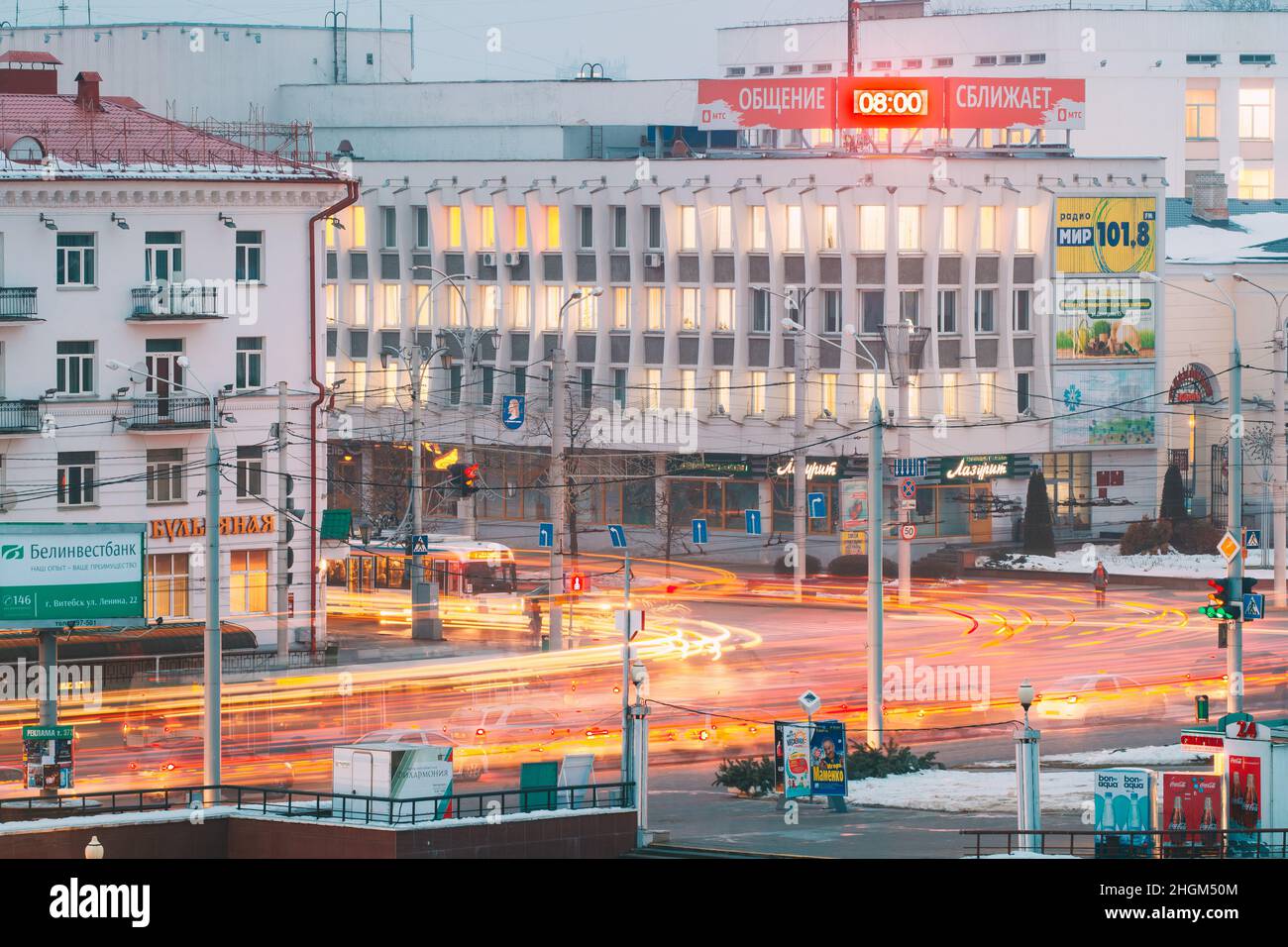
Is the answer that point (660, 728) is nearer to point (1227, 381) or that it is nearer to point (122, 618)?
point (122, 618)

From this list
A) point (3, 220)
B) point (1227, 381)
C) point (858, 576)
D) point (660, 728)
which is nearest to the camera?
point (660, 728)

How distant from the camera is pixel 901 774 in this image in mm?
42312

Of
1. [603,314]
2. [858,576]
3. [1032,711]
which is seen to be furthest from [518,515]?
[1032,711]

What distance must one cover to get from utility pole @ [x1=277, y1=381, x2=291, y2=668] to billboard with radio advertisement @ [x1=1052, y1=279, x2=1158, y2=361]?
115ft

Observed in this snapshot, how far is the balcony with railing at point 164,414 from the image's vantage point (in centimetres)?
5706

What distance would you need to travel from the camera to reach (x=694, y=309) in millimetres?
84875

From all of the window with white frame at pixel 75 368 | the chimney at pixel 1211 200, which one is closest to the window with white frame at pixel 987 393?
the chimney at pixel 1211 200

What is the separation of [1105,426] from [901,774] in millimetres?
45195

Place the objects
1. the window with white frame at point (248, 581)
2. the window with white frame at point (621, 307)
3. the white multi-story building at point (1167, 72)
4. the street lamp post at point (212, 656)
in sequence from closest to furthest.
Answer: the street lamp post at point (212, 656), the window with white frame at point (248, 581), the window with white frame at point (621, 307), the white multi-story building at point (1167, 72)

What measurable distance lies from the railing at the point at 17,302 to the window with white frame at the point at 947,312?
3626 cm

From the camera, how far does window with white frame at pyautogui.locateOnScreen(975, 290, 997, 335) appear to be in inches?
3275

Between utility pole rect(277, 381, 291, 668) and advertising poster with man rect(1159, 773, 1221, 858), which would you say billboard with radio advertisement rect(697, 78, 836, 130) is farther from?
advertising poster with man rect(1159, 773, 1221, 858)

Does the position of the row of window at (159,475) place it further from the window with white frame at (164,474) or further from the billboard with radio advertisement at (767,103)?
the billboard with radio advertisement at (767,103)

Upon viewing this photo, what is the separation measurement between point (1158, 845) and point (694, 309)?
174ft
